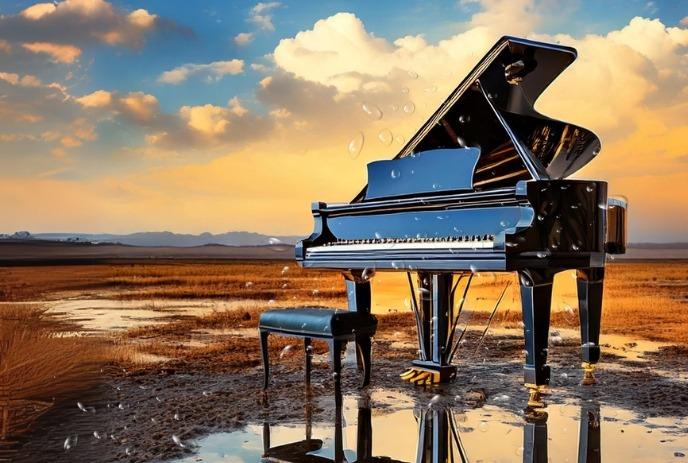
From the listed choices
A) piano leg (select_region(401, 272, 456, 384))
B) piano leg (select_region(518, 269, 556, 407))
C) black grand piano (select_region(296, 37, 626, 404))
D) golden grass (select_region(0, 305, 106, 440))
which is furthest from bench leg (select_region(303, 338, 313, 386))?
piano leg (select_region(518, 269, 556, 407))

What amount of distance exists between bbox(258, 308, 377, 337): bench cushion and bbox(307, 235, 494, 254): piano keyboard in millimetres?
488

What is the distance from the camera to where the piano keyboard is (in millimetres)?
4957

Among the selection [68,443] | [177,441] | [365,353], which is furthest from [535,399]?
[68,443]

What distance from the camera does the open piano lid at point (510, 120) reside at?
5.55 m

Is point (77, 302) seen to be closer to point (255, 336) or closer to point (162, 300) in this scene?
point (162, 300)

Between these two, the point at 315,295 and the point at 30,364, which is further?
the point at 315,295

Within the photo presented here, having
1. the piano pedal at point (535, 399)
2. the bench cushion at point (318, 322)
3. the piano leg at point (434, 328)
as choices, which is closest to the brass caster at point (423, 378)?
the piano leg at point (434, 328)

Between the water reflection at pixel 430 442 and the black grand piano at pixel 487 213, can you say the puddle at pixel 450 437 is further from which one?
the black grand piano at pixel 487 213

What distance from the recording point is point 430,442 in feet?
14.3

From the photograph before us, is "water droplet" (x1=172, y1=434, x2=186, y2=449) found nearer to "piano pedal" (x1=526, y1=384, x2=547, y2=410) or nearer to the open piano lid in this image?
"piano pedal" (x1=526, y1=384, x2=547, y2=410)

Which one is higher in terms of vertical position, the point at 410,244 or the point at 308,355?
the point at 410,244

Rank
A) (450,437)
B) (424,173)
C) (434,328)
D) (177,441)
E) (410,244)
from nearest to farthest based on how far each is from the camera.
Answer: (177,441), (450,437), (410,244), (424,173), (434,328)

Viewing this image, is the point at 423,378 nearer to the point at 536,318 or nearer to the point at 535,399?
the point at 535,399

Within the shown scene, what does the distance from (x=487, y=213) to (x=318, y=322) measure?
123cm
